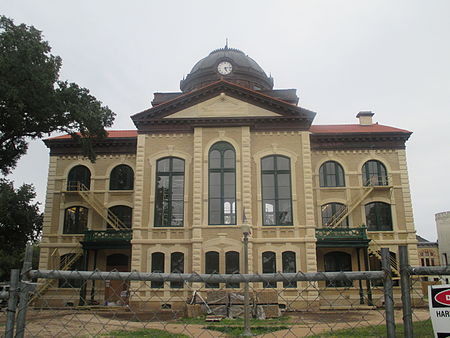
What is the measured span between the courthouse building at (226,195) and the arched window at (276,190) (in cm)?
7

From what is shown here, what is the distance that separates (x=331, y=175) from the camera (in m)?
33.0

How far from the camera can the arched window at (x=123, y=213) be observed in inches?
1286

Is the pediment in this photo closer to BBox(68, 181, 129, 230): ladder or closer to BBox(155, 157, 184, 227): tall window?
BBox(155, 157, 184, 227): tall window

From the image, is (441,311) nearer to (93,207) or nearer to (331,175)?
(331,175)

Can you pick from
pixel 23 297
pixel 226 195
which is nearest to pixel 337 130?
pixel 226 195

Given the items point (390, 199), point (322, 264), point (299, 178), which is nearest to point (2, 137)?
point (299, 178)

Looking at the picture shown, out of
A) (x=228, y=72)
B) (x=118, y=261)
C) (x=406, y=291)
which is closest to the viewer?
(x=406, y=291)

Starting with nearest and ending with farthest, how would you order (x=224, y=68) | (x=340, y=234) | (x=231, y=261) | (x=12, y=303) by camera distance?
(x=12, y=303), (x=231, y=261), (x=340, y=234), (x=224, y=68)

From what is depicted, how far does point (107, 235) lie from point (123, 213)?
290 cm

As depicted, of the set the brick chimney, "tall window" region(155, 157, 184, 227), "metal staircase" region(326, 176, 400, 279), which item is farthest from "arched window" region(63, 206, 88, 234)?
the brick chimney

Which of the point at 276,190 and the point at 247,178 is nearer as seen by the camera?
the point at 247,178

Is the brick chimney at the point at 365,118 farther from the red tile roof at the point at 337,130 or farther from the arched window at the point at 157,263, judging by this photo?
the arched window at the point at 157,263

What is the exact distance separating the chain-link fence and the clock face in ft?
61.9

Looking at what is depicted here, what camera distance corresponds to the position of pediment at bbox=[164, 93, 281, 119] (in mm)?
29312
